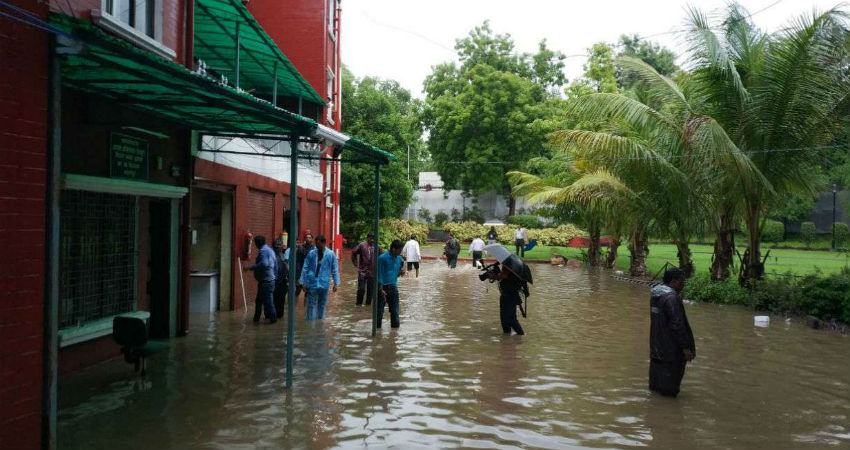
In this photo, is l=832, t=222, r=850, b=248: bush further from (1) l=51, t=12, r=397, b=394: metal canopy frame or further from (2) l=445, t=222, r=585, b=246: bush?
(1) l=51, t=12, r=397, b=394: metal canopy frame

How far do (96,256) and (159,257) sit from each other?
6.42ft

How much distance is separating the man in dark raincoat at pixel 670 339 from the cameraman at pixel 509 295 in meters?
3.85

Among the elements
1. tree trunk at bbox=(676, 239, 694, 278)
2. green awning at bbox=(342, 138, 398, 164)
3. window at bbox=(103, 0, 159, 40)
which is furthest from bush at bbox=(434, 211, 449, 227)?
window at bbox=(103, 0, 159, 40)

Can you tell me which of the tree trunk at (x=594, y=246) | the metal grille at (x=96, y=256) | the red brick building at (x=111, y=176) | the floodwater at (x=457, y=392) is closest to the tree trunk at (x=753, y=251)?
the floodwater at (x=457, y=392)

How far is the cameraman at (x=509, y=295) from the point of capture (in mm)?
11688

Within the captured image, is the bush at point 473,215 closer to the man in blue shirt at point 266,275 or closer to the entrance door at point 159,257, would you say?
the man in blue shirt at point 266,275

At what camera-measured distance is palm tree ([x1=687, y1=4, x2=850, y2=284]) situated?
1485 cm

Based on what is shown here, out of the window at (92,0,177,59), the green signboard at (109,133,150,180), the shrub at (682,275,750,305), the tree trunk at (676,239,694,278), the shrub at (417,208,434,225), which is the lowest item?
the shrub at (682,275,750,305)

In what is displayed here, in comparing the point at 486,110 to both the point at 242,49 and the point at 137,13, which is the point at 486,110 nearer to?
the point at 242,49

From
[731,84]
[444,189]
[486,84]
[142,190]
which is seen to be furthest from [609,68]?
[142,190]

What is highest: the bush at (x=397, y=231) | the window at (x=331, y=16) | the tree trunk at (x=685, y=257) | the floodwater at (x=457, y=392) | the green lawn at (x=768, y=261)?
the window at (x=331, y=16)

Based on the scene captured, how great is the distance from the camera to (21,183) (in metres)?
5.09

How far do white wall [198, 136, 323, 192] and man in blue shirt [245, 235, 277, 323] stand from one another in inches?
71.0

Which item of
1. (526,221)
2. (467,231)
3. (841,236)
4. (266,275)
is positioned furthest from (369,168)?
(841,236)
